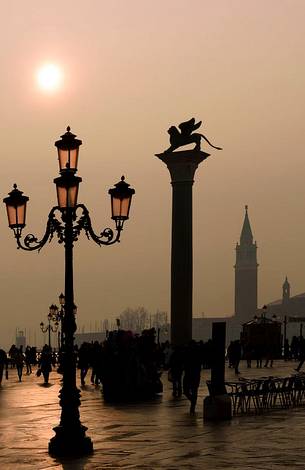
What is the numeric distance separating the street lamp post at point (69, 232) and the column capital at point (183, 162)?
26140 millimetres

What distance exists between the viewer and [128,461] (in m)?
14.5

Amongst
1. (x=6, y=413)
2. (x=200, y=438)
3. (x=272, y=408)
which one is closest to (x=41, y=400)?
(x=6, y=413)

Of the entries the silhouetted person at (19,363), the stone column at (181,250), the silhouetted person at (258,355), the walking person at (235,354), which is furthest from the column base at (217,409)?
the silhouetted person at (258,355)

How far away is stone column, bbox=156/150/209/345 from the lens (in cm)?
4406

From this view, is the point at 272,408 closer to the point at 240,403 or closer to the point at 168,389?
the point at 240,403

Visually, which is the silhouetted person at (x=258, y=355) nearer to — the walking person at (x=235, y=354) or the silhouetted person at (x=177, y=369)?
the walking person at (x=235, y=354)

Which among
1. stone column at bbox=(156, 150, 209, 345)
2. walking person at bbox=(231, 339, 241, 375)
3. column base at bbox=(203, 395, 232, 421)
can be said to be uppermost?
stone column at bbox=(156, 150, 209, 345)

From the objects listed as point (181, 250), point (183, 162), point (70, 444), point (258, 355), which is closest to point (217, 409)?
point (70, 444)

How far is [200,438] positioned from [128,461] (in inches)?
110

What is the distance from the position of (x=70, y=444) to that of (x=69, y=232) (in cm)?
297

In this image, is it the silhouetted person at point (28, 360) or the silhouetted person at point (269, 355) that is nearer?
the silhouetted person at point (28, 360)

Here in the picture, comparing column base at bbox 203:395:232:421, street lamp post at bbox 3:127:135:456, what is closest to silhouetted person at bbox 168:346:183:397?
column base at bbox 203:395:232:421

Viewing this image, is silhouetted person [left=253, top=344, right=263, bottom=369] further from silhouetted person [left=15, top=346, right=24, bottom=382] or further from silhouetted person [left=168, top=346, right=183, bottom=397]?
silhouetted person [left=168, top=346, right=183, bottom=397]

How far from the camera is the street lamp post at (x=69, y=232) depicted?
15758mm
